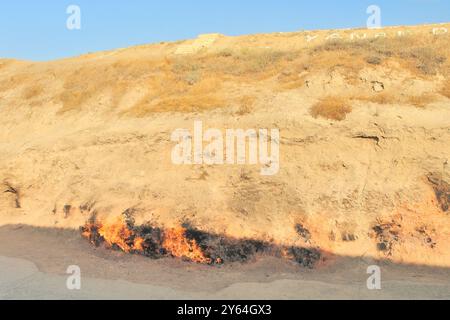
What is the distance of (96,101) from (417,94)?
11.2 m

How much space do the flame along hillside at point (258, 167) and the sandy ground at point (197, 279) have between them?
13.5 inches

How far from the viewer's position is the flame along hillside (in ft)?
35.1

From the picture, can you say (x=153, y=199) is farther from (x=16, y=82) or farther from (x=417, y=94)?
(x=16, y=82)

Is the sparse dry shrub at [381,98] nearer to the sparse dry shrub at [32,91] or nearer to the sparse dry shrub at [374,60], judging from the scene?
the sparse dry shrub at [374,60]

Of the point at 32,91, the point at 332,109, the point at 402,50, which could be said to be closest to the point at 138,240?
the point at 332,109

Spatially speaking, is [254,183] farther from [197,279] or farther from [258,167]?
[197,279]

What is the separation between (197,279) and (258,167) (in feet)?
11.5

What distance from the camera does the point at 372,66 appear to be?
592 inches

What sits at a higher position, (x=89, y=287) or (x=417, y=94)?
(x=417, y=94)

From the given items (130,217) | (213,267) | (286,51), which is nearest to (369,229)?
(213,267)

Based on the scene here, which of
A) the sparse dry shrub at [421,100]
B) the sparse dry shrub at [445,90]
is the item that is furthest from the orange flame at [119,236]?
the sparse dry shrub at [445,90]

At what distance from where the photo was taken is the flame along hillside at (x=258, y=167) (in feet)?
35.1

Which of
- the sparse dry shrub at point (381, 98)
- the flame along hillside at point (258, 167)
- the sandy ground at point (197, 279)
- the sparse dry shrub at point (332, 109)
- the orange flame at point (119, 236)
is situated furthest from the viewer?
the sparse dry shrub at point (381, 98)

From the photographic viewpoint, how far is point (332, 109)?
12.8 m
